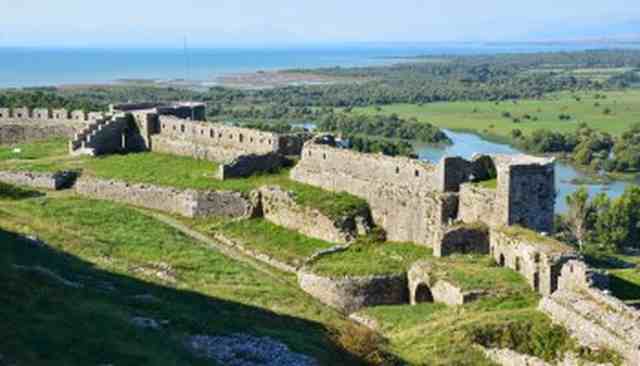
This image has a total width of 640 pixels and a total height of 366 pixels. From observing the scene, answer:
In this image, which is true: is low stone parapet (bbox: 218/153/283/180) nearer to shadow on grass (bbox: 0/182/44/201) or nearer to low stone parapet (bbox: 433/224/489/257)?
shadow on grass (bbox: 0/182/44/201)

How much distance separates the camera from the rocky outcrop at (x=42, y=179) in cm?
4384

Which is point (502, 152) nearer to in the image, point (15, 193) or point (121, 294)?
point (15, 193)

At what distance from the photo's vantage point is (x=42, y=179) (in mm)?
44062

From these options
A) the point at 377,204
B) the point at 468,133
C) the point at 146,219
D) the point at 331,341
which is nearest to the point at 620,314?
the point at 331,341

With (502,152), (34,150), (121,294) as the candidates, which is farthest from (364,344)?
(502,152)

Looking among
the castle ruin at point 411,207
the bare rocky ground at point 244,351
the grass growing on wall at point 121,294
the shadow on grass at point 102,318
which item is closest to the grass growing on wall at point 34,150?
the castle ruin at point 411,207

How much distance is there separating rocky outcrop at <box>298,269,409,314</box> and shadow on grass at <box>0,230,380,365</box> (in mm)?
3168

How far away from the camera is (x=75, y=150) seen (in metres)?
49.0

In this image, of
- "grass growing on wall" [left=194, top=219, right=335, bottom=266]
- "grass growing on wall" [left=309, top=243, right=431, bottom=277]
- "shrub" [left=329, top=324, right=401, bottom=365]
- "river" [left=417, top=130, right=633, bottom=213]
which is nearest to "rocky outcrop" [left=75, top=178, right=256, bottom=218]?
"grass growing on wall" [left=194, top=219, right=335, bottom=266]

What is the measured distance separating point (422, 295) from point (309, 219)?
23.3ft

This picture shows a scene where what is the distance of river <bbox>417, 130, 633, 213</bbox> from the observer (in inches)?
3150

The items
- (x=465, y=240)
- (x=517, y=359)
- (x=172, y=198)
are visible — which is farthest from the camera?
(x=172, y=198)

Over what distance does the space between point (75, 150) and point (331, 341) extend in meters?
→ 26.2

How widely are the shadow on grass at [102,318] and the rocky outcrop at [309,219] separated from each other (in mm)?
7755
